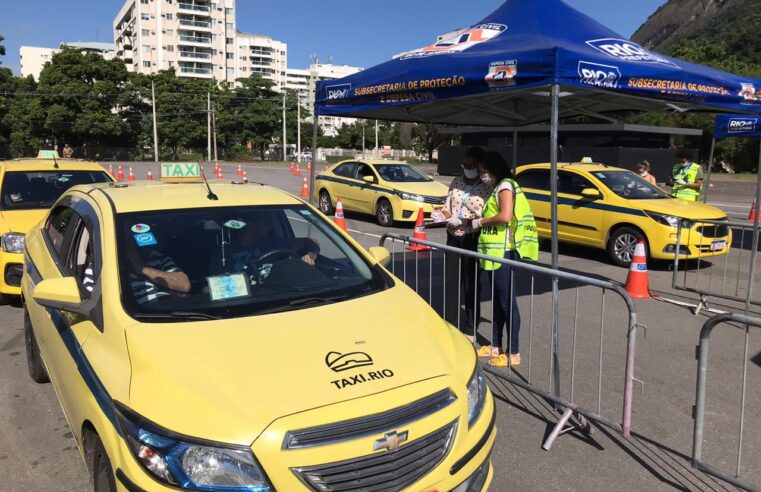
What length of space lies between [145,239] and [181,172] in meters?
1.58

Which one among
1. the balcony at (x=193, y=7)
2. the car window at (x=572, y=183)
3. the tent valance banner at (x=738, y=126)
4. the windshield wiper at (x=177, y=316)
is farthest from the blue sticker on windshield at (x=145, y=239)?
the balcony at (x=193, y=7)

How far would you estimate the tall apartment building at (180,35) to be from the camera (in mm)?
90812

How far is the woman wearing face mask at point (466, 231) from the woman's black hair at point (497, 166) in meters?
0.08

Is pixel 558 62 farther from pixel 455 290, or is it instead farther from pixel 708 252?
pixel 708 252

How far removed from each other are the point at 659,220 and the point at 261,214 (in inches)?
295

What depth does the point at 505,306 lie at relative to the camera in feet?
15.5

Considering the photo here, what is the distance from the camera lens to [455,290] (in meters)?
5.55

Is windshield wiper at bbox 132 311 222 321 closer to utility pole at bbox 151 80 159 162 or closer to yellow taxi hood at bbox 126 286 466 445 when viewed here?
yellow taxi hood at bbox 126 286 466 445

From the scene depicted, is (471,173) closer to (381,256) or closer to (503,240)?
(503,240)

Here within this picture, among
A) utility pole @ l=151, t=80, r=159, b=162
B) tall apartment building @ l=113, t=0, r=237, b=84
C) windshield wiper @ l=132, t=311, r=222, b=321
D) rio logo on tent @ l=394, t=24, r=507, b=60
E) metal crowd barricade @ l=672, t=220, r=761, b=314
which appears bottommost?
metal crowd barricade @ l=672, t=220, r=761, b=314

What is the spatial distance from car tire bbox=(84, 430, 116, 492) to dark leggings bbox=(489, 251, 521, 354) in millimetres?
3082

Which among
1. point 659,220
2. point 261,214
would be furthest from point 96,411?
point 659,220

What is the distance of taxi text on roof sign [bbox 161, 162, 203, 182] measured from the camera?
4.41 metres

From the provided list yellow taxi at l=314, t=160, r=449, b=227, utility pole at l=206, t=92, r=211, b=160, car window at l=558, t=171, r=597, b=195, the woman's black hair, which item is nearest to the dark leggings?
the woman's black hair
